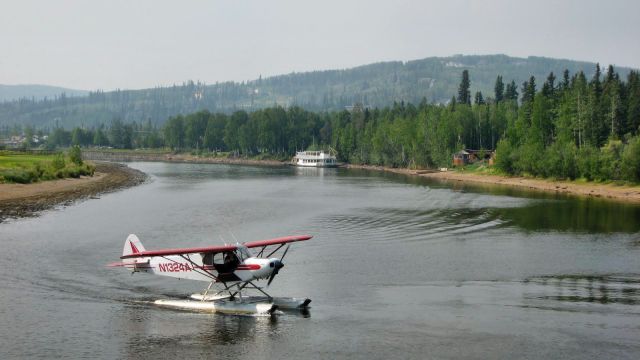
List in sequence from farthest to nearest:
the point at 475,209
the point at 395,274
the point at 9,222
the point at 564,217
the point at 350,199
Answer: the point at 350,199 → the point at 475,209 → the point at 564,217 → the point at 9,222 → the point at 395,274

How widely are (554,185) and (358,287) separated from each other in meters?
67.8

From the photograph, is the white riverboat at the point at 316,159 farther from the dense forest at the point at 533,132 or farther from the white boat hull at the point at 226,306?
the white boat hull at the point at 226,306

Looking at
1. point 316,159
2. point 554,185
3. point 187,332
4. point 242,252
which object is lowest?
point 187,332

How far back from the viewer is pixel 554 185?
94688mm

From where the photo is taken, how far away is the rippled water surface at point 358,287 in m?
24.9

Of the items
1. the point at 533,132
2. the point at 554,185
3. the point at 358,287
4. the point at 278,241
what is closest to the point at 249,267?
the point at 278,241

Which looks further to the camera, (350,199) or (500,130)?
(500,130)

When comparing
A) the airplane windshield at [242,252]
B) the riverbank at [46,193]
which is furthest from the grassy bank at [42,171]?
the airplane windshield at [242,252]

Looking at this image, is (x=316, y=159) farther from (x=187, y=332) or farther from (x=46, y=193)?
(x=187, y=332)

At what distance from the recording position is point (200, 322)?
2777 cm

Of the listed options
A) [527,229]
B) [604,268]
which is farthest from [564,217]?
[604,268]

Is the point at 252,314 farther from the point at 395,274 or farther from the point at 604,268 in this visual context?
the point at 604,268

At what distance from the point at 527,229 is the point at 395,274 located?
71.1ft

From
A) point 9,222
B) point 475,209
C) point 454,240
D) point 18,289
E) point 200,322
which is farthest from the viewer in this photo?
point 475,209
